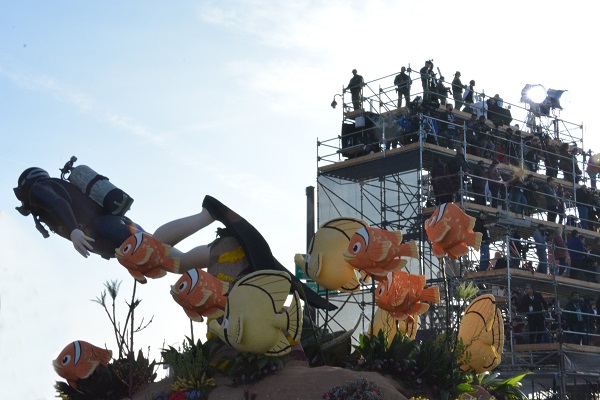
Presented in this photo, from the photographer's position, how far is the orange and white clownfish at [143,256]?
49.3 ft

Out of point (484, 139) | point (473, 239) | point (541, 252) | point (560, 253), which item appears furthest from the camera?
point (484, 139)

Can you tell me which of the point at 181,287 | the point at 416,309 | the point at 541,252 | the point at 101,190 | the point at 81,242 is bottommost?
the point at 416,309

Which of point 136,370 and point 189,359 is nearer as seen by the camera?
point 189,359

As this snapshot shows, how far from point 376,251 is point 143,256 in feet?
11.3

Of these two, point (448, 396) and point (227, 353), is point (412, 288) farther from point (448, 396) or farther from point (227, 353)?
point (227, 353)

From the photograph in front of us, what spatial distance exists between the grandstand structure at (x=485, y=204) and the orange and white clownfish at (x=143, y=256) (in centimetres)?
874

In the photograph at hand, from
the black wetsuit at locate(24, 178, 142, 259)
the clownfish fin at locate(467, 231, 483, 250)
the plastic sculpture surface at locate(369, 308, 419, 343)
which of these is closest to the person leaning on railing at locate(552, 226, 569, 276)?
the plastic sculpture surface at locate(369, 308, 419, 343)

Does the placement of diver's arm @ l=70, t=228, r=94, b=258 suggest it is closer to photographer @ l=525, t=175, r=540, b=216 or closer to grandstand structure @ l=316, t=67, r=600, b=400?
grandstand structure @ l=316, t=67, r=600, b=400

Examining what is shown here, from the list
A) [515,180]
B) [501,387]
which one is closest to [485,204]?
[515,180]

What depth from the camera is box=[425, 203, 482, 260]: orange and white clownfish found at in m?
14.8

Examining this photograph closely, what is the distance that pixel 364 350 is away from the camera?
48.5 feet

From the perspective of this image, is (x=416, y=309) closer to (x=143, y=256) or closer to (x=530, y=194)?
(x=143, y=256)

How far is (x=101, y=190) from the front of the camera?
55.2ft

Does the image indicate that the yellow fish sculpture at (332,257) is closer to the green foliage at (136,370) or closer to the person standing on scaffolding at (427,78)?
the green foliage at (136,370)
